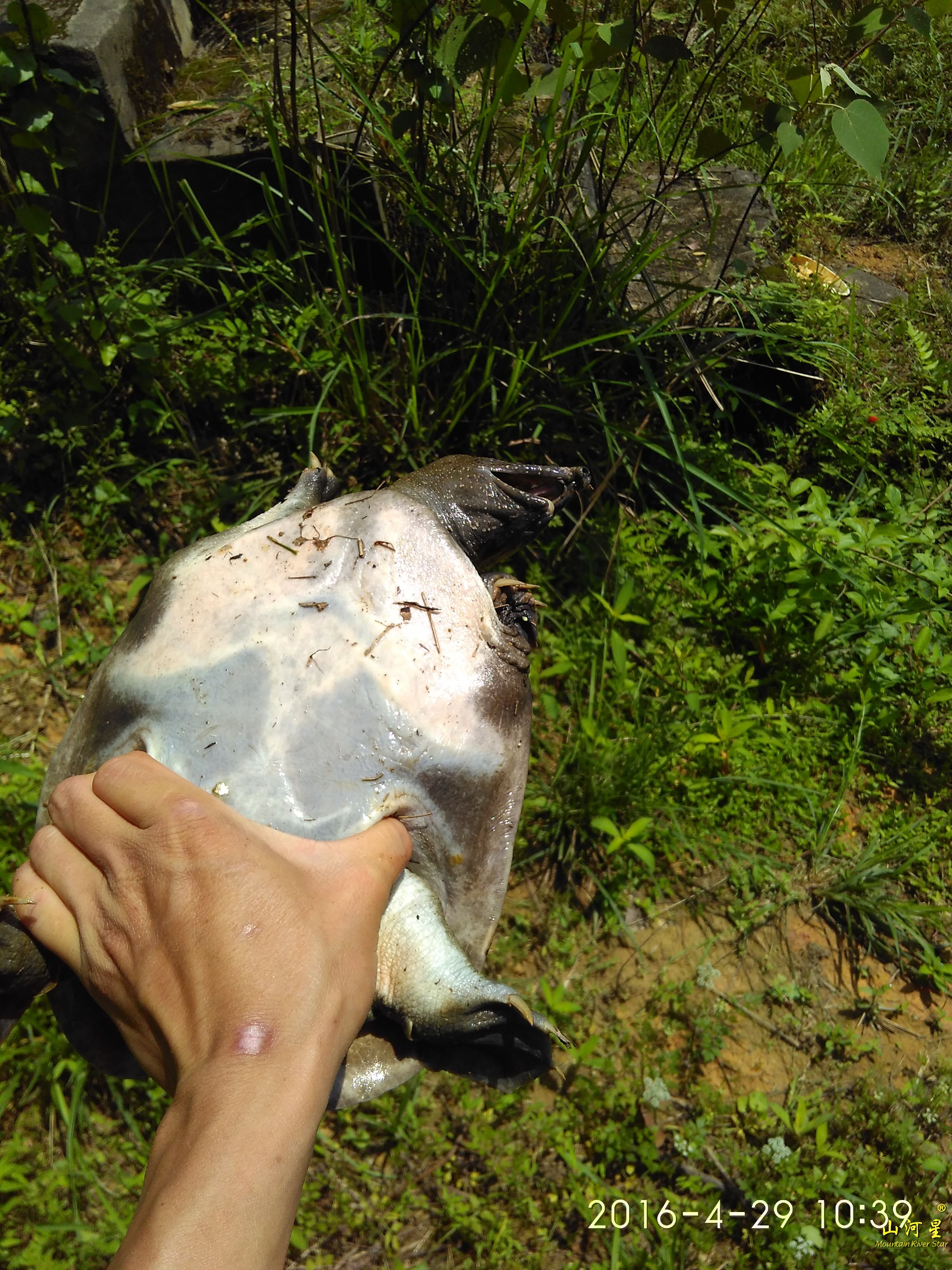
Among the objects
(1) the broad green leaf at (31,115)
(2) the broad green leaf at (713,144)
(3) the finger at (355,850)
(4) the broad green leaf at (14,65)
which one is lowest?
(3) the finger at (355,850)

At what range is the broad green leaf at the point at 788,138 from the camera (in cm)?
193

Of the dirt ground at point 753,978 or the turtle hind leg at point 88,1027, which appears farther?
the dirt ground at point 753,978

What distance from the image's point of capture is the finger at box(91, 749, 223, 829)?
133 centimetres

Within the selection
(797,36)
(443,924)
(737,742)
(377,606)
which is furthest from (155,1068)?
(797,36)

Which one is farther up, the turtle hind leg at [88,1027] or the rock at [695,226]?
the rock at [695,226]

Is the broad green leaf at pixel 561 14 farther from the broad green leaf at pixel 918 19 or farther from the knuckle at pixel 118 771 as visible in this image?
the knuckle at pixel 118 771

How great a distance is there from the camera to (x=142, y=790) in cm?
136

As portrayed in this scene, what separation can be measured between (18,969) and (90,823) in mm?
287

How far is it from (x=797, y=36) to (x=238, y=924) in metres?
4.41

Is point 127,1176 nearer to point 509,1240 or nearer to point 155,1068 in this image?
point 509,1240

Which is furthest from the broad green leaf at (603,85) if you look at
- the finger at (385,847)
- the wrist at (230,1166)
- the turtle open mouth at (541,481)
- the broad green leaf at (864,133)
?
the wrist at (230,1166)

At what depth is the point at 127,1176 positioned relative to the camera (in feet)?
6.73
